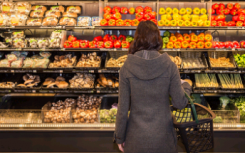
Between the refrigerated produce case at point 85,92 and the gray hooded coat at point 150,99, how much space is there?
1.38 metres

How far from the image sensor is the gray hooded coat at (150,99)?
1584 millimetres

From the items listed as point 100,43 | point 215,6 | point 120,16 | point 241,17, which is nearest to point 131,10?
point 120,16

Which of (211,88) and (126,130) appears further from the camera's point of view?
(211,88)

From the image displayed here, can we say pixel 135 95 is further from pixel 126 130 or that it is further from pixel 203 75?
pixel 203 75

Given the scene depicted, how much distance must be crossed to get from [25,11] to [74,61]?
1303mm

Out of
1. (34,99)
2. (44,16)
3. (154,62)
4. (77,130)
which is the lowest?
(77,130)

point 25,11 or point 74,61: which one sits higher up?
point 25,11

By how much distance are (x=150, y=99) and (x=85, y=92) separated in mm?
2107

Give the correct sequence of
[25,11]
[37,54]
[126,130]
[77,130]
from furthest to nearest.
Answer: [37,54] → [25,11] → [77,130] → [126,130]

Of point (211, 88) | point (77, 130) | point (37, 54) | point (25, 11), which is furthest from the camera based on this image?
point (37, 54)

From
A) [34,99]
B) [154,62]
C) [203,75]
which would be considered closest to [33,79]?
[34,99]

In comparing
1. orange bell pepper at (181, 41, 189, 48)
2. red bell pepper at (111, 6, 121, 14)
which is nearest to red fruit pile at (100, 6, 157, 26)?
red bell pepper at (111, 6, 121, 14)

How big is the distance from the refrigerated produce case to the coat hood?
1.67 m

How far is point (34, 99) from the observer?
4109 mm
